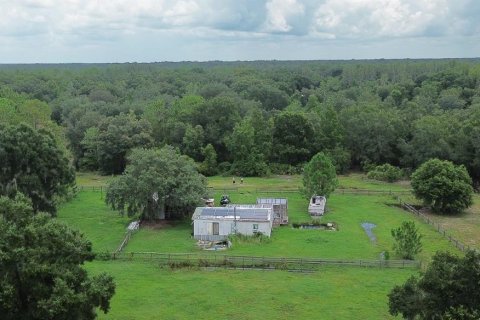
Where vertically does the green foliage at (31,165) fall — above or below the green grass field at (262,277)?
above

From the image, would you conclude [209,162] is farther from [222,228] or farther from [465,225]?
[465,225]

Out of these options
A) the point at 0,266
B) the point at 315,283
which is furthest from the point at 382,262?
the point at 0,266

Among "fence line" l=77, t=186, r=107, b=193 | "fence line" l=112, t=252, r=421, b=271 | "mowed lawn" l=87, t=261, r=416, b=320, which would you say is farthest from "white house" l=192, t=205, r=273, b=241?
"fence line" l=77, t=186, r=107, b=193

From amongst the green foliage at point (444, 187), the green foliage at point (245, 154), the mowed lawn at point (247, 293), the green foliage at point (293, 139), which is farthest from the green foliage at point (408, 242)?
the green foliage at point (293, 139)

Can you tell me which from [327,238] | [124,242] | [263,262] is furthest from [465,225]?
[124,242]

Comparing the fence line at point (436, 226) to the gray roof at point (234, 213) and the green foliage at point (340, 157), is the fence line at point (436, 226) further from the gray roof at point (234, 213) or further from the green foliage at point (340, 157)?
the gray roof at point (234, 213)
